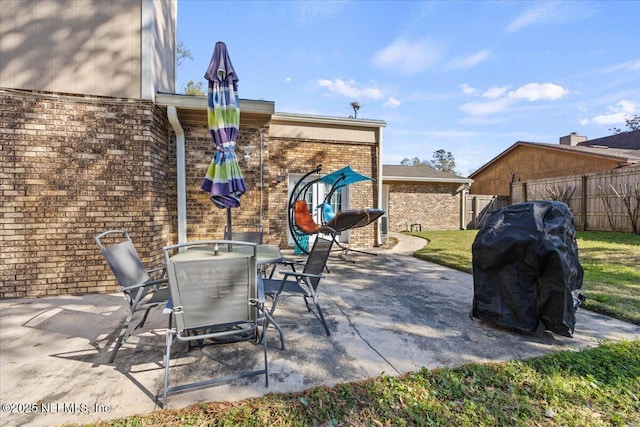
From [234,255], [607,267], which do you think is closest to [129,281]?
[234,255]

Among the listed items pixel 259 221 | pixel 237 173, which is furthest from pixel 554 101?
pixel 237 173

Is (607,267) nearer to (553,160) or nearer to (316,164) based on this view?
(316,164)

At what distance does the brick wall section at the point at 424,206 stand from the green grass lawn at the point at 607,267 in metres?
5.30

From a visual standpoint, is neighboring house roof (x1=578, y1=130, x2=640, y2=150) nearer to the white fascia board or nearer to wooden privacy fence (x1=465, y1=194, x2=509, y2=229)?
wooden privacy fence (x1=465, y1=194, x2=509, y2=229)

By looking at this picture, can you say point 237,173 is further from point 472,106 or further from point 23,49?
point 472,106

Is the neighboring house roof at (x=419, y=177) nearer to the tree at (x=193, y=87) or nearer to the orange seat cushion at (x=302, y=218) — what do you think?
the orange seat cushion at (x=302, y=218)

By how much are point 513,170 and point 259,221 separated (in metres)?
17.9

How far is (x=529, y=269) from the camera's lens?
2.78 meters

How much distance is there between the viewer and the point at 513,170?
17.9 m

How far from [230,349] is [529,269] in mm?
2917

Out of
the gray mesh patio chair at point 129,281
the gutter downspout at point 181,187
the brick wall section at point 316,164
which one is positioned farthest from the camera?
the brick wall section at point 316,164

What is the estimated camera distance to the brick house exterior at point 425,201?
1376 cm

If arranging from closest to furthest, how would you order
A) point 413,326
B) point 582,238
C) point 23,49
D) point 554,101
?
point 413,326
point 23,49
point 582,238
point 554,101

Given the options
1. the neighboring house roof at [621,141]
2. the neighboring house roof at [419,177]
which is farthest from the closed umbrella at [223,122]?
the neighboring house roof at [621,141]
